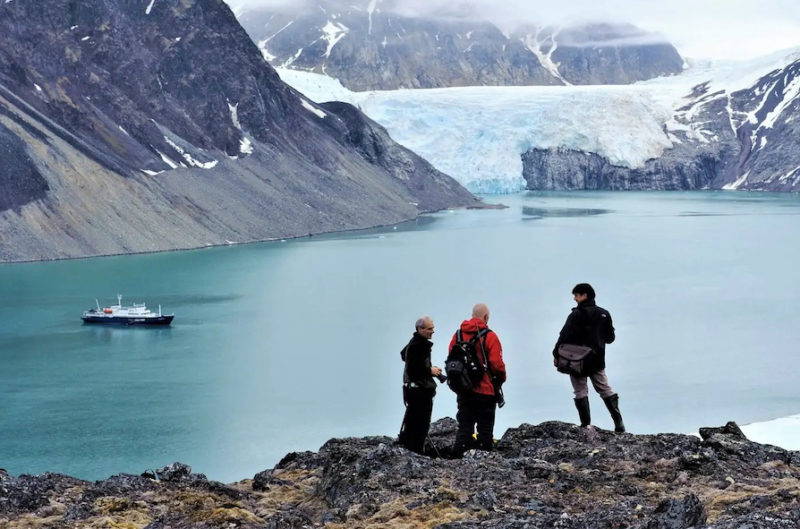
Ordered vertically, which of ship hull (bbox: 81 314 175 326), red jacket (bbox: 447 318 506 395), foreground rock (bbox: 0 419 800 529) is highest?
red jacket (bbox: 447 318 506 395)

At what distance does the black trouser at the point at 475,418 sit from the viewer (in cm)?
833

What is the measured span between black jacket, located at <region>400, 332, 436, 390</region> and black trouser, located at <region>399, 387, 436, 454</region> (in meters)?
0.06

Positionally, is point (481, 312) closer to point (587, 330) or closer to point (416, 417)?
point (416, 417)

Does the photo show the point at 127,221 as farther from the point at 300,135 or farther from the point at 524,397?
the point at 524,397

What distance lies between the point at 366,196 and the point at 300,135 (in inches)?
295

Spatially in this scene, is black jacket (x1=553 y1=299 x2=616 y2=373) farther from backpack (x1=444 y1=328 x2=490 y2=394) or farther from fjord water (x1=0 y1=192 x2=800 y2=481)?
fjord water (x1=0 y1=192 x2=800 y2=481)

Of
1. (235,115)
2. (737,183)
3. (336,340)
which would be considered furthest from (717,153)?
(336,340)

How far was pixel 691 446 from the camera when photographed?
8.08m

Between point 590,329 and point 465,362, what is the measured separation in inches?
48.8

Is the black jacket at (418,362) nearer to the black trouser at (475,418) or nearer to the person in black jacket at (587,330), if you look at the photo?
the black trouser at (475,418)

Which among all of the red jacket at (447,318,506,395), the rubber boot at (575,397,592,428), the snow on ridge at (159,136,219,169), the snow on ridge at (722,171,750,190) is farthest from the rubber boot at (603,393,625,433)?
the snow on ridge at (722,171,750,190)

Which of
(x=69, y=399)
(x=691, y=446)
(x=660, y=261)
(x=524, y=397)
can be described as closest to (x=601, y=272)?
(x=660, y=261)

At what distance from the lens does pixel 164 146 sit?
2672 inches

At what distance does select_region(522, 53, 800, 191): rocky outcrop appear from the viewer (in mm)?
118688
